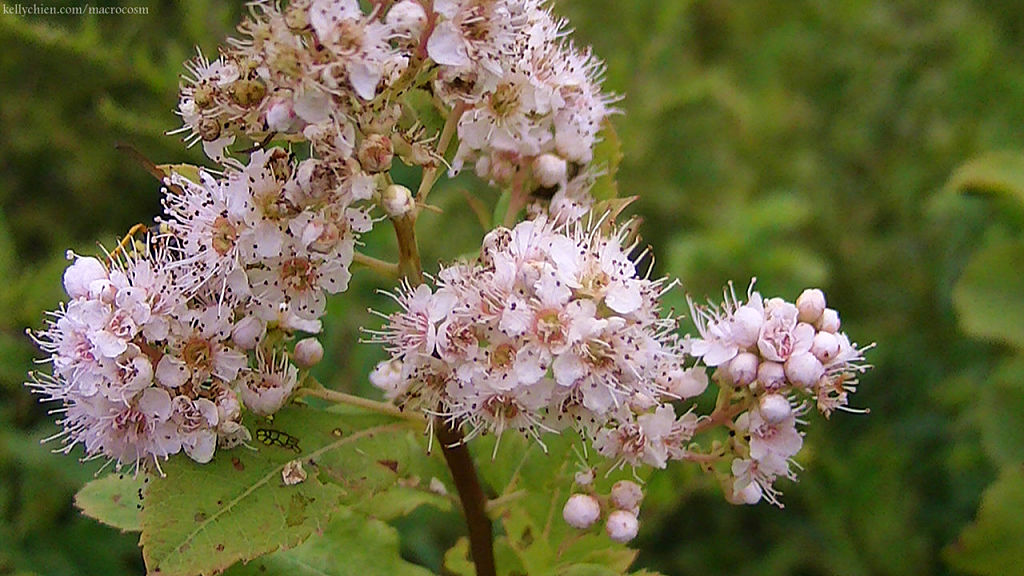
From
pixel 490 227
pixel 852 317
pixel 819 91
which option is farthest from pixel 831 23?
pixel 490 227

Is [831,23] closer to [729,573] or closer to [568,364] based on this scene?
[729,573]

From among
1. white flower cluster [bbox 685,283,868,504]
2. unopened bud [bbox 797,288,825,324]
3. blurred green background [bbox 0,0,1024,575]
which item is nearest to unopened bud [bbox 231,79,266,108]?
white flower cluster [bbox 685,283,868,504]

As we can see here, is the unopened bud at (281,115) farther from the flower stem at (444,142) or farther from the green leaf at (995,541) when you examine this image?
the green leaf at (995,541)

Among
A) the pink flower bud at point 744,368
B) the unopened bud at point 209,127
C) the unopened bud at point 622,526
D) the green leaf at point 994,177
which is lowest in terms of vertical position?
the unopened bud at point 209,127

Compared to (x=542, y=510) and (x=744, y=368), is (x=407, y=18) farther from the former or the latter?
(x=542, y=510)

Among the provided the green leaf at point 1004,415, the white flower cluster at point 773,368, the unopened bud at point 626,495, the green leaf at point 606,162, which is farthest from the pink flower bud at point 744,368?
the green leaf at point 1004,415

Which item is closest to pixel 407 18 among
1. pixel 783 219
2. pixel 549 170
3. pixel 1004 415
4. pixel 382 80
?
pixel 382 80
